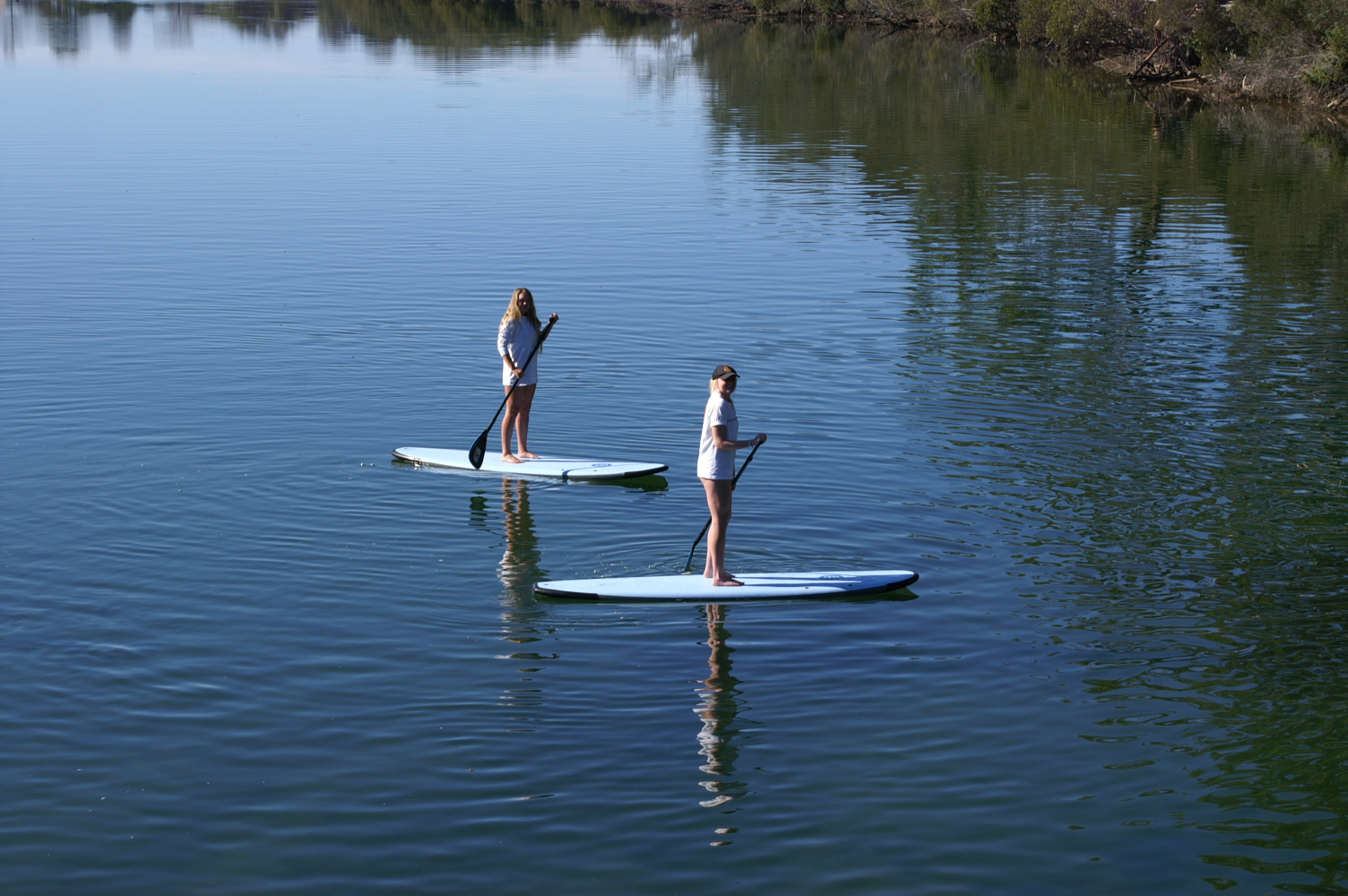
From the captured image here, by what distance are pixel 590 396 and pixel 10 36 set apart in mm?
84781

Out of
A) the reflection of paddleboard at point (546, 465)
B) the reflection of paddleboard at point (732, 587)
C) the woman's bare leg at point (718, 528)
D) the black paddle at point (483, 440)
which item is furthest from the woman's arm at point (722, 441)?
the black paddle at point (483, 440)

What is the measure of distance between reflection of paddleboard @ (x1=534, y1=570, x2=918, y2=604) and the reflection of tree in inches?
12.7

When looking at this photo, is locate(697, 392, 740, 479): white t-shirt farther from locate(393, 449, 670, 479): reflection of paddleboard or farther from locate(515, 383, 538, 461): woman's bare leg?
locate(515, 383, 538, 461): woman's bare leg

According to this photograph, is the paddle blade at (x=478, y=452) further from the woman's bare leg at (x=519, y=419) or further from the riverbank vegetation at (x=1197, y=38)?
the riverbank vegetation at (x=1197, y=38)

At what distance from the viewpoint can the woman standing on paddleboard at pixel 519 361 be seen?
645 inches

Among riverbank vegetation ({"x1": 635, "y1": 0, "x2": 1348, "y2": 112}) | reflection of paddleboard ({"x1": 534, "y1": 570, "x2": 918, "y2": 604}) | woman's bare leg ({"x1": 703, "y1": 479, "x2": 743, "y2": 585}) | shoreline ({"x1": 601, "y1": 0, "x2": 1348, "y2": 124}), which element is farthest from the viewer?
shoreline ({"x1": 601, "y1": 0, "x2": 1348, "y2": 124})

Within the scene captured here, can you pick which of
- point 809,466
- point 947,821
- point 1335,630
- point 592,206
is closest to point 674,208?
point 592,206

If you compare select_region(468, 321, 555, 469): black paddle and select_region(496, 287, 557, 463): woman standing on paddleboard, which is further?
select_region(496, 287, 557, 463): woman standing on paddleboard

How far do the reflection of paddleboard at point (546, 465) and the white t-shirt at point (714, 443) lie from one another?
3371 millimetres

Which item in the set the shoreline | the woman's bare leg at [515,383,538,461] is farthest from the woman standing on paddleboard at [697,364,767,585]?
the shoreline

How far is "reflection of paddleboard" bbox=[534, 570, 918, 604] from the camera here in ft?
41.5

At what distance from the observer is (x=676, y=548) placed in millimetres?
14211

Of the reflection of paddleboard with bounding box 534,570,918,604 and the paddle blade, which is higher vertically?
the paddle blade

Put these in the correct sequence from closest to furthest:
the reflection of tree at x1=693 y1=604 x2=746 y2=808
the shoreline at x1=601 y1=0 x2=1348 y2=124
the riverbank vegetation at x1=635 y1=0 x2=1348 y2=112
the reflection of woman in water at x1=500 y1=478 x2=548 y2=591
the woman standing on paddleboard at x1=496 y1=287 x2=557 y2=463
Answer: the reflection of tree at x1=693 y1=604 x2=746 y2=808
the reflection of woman in water at x1=500 y1=478 x2=548 y2=591
the woman standing on paddleboard at x1=496 y1=287 x2=557 y2=463
the riverbank vegetation at x1=635 y1=0 x2=1348 y2=112
the shoreline at x1=601 y1=0 x2=1348 y2=124
